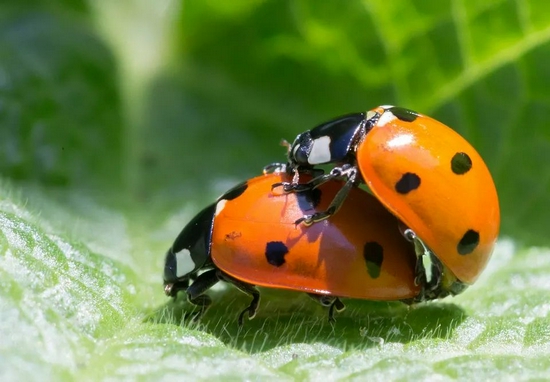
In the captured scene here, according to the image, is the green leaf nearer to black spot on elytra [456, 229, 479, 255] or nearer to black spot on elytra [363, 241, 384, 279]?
black spot on elytra [363, 241, 384, 279]

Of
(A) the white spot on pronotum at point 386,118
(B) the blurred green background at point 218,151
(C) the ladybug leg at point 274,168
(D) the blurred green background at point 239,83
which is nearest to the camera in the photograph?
(B) the blurred green background at point 218,151

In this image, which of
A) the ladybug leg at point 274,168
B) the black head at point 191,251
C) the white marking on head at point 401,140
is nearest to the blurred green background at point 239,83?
the ladybug leg at point 274,168

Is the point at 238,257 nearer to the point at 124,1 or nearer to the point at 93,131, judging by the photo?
the point at 93,131

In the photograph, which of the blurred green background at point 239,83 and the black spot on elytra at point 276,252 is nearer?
the black spot on elytra at point 276,252

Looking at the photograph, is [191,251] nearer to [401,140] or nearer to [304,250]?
[304,250]

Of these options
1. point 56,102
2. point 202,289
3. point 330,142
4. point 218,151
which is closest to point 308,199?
point 330,142

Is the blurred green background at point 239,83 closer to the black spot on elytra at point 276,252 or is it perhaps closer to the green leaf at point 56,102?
the green leaf at point 56,102

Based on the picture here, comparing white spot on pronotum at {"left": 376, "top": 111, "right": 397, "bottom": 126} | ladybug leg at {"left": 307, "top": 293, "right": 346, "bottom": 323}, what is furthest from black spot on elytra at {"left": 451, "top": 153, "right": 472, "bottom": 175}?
ladybug leg at {"left": 307, "top": 293, "right": 346, "bottom": 323}
